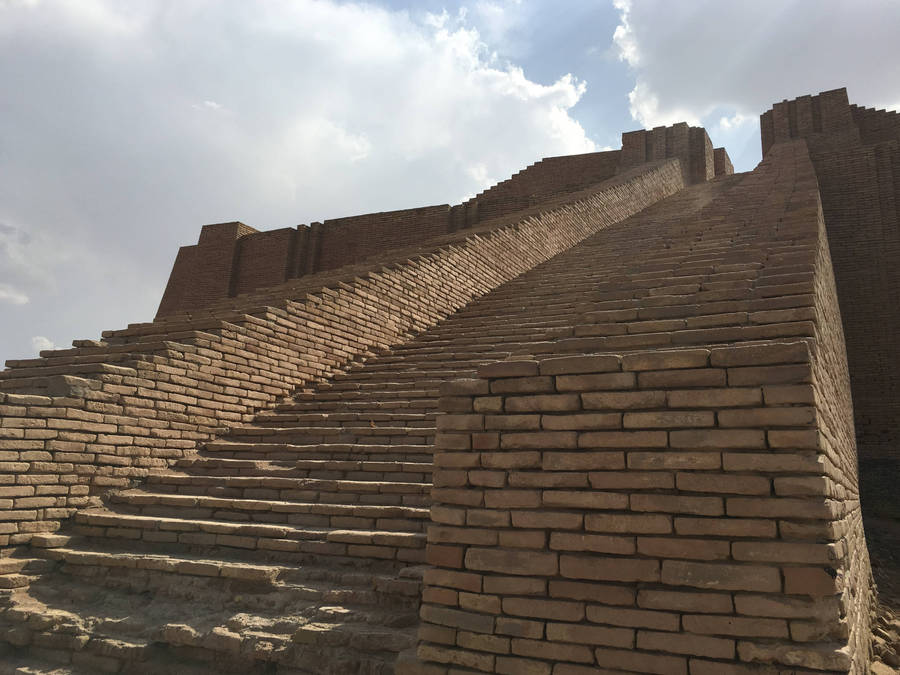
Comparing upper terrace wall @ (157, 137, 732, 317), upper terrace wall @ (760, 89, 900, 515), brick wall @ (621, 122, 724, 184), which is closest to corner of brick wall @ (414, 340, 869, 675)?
upper terrace wall @ (760, 89, 900, 515)

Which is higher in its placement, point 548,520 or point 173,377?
point 173,377

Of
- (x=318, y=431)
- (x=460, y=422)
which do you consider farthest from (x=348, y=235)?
(x=460, y=422)

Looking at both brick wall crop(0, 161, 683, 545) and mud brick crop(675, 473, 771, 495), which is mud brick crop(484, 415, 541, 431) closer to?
mud brick crop(675, 473, 771, 495)

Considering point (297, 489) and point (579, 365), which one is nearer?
point (579, 365)

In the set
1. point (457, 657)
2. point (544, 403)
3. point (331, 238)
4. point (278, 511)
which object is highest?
point (331, 238)

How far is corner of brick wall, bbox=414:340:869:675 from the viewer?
164cm

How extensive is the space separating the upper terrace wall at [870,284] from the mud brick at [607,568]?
754 cm

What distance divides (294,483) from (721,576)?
96.0 inches

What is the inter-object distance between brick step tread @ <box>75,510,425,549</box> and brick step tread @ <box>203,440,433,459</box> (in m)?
0.70

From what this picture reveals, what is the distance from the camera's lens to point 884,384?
898 cm

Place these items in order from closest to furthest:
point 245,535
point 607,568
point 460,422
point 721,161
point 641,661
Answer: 1. point 641,661
2. point 607,568
3. point 460,422
4. point 245,535
5. point 721,161

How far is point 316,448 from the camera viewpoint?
3.94 m

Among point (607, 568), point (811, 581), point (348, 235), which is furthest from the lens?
point (348, 235)

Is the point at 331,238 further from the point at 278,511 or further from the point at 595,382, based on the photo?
the point at 595,382
